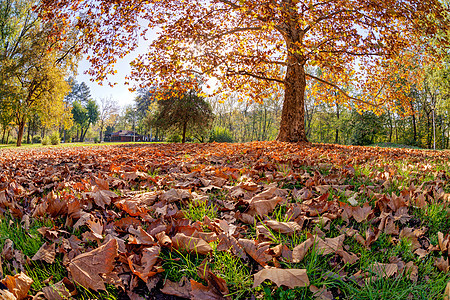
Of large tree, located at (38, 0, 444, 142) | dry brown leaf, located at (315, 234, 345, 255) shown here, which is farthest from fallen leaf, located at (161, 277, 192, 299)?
large tree, located at (38, 0, 444, 142)

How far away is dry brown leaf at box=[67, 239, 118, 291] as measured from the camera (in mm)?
1089

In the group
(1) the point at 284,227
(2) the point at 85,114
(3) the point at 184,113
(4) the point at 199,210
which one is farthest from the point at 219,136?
(2) the point at 85,114

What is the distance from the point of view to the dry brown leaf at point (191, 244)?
1.27 meters

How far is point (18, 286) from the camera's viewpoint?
3.42 ft

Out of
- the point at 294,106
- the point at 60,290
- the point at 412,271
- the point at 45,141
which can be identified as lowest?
the point at 60,290

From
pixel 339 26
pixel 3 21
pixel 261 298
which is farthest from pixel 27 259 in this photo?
pixel 3 21

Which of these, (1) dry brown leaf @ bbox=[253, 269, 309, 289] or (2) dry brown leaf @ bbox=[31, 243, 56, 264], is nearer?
(1) dry brown leaf @ bbox=[253, 269, 309, 289]

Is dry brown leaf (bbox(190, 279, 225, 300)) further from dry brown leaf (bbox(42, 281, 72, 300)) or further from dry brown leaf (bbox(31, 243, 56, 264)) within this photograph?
dry brown leaf (bbox(31, 243, 56, 264))

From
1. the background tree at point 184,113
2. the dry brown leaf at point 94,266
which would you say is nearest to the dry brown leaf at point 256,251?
the dry brown leaf at point 94,266

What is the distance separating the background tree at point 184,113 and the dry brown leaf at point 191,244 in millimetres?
18295

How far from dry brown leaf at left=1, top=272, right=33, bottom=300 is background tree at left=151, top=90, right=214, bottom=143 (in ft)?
60.5

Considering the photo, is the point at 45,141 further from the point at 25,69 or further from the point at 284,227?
the point at 284,227

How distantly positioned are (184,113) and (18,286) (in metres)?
18.7

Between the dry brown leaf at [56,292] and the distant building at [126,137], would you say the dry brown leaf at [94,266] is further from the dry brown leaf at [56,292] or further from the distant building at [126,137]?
the distant building at [126,137]
